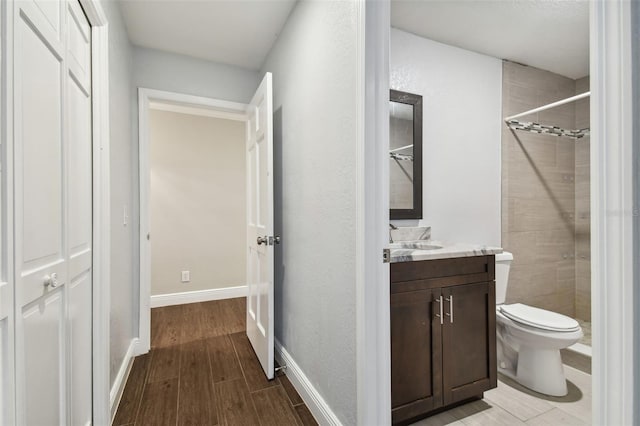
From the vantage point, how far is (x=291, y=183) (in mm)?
2057

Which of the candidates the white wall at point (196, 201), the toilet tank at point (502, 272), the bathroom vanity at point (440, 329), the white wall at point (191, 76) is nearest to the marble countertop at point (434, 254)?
the bathroom vanity at point (440, 329)

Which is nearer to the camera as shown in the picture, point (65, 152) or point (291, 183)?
point (65, 152)

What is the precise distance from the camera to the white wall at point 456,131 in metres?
2.25

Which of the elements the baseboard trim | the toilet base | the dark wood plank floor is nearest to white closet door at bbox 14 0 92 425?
the baseboard trim

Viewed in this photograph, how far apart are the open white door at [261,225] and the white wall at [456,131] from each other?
0.99 meters

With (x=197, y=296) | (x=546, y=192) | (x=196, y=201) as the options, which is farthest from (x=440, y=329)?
(x=196, y=201)

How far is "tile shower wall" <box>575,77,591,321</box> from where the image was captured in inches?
116

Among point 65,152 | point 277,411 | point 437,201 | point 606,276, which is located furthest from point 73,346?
point 437,201

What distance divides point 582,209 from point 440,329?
8.14 feet

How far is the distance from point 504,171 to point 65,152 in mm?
2903

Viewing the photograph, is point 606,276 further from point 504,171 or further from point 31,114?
point 504,171

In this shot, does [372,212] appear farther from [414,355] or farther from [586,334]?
[586,334]

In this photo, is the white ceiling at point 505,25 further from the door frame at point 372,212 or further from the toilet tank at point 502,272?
the toilet tank at point 502,272

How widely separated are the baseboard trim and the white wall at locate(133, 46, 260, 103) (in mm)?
2074
